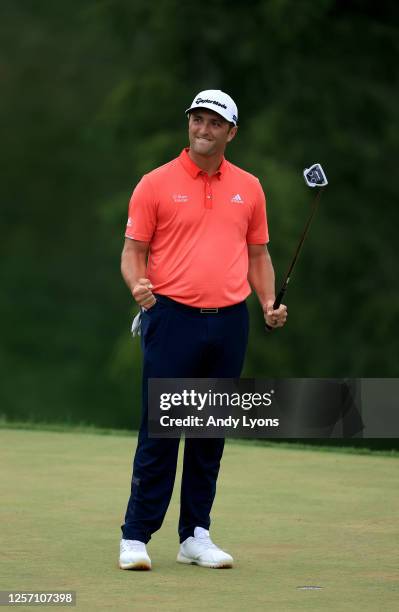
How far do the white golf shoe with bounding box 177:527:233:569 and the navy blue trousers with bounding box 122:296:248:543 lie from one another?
6 centimetres

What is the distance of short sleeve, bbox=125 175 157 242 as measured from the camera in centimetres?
528

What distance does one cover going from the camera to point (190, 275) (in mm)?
5273

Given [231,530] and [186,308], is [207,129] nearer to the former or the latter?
[186,308]

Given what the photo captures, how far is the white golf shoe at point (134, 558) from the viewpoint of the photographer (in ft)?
17.4

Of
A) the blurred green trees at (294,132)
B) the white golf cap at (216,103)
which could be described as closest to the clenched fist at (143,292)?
the white golf cap at (216,103)

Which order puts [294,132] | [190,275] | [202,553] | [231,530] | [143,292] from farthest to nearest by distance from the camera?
[294,132] < [231,530] < [202,553] < [190,275] < [143,292]

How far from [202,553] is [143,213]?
1.21 metres

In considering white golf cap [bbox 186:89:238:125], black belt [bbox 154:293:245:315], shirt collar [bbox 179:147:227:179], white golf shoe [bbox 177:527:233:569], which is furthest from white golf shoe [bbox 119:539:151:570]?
white golf cap [bbox 186:89:238:125]

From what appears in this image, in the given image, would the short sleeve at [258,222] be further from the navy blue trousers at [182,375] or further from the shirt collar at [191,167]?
the navy blue trousers at [182,375]

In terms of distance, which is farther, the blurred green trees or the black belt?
the blurred green trees

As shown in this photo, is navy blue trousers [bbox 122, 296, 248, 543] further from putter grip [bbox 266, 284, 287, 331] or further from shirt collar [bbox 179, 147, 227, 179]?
shirt collar [bbox 179, 147, 227, 179]

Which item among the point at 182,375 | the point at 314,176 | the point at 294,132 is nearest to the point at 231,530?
the point at 182,375

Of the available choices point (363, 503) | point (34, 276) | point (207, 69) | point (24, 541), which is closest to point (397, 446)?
point (207, 69)

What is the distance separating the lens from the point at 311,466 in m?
8.43
